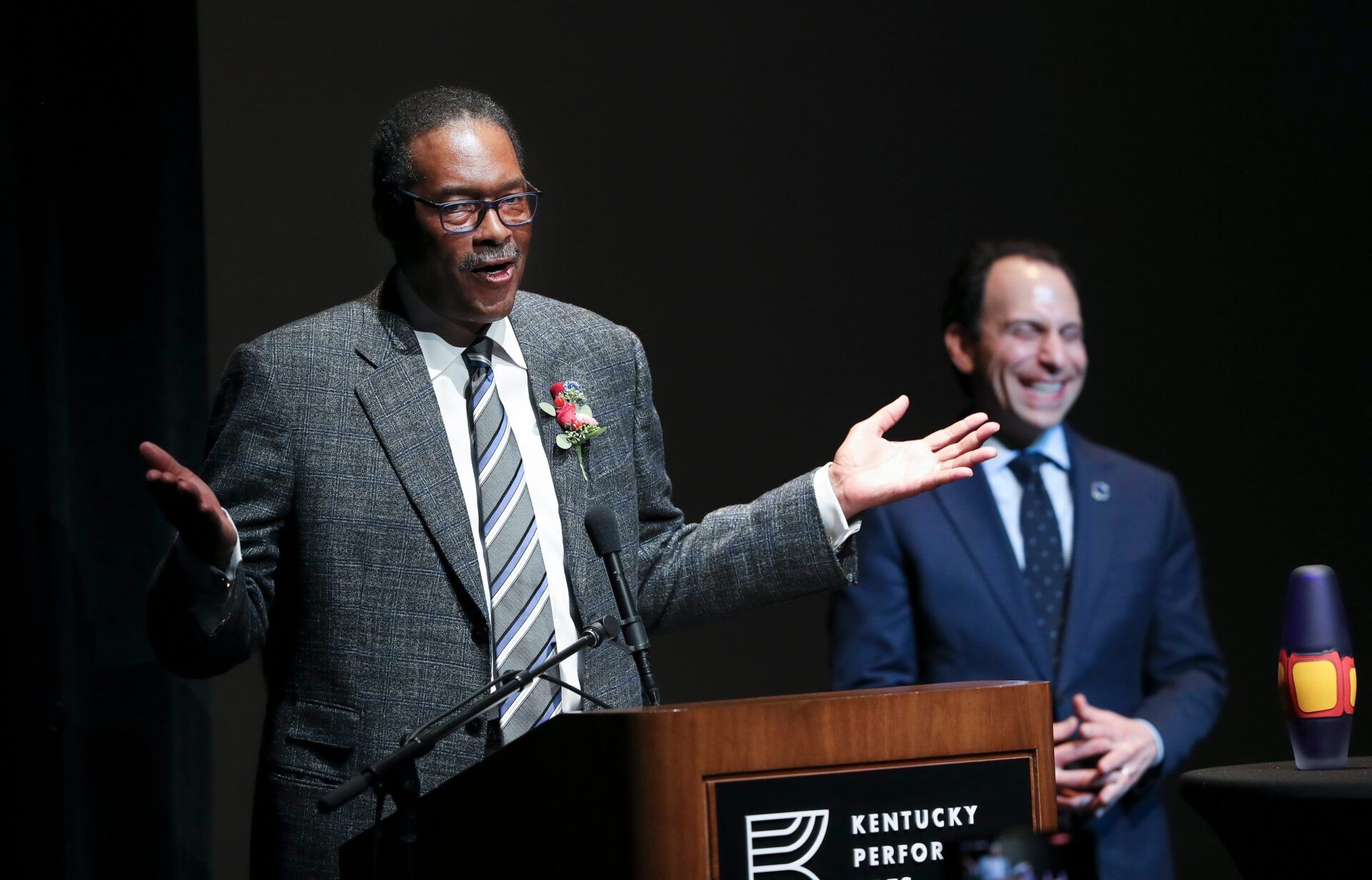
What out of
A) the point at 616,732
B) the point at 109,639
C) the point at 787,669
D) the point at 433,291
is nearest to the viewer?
the point at 616,732

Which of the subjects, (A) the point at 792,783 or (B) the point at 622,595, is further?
(B) the point at 622,595

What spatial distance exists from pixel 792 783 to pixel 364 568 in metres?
0.85

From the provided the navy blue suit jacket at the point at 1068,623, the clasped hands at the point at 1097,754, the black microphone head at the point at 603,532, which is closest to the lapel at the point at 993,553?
the navy blue suit jacket at the point at 1068,623

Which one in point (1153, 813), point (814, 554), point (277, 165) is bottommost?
point (1153, 813)

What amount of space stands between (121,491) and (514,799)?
5.42 feet

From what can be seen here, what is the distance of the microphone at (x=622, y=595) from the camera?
1869mm

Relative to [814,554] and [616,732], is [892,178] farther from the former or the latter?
[616,732]

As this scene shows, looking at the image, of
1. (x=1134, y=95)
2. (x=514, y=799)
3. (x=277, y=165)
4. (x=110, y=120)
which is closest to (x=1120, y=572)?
(x=1134, y=95)

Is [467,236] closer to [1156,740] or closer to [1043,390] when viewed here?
[1043,390]

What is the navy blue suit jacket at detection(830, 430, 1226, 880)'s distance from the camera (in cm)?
308

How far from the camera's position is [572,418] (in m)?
2.38

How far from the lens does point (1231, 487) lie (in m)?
3.99

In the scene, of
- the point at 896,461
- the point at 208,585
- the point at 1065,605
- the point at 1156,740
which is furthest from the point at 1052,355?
the point at 208,585

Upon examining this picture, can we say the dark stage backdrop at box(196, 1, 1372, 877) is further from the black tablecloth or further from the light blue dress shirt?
the black tablecloth
